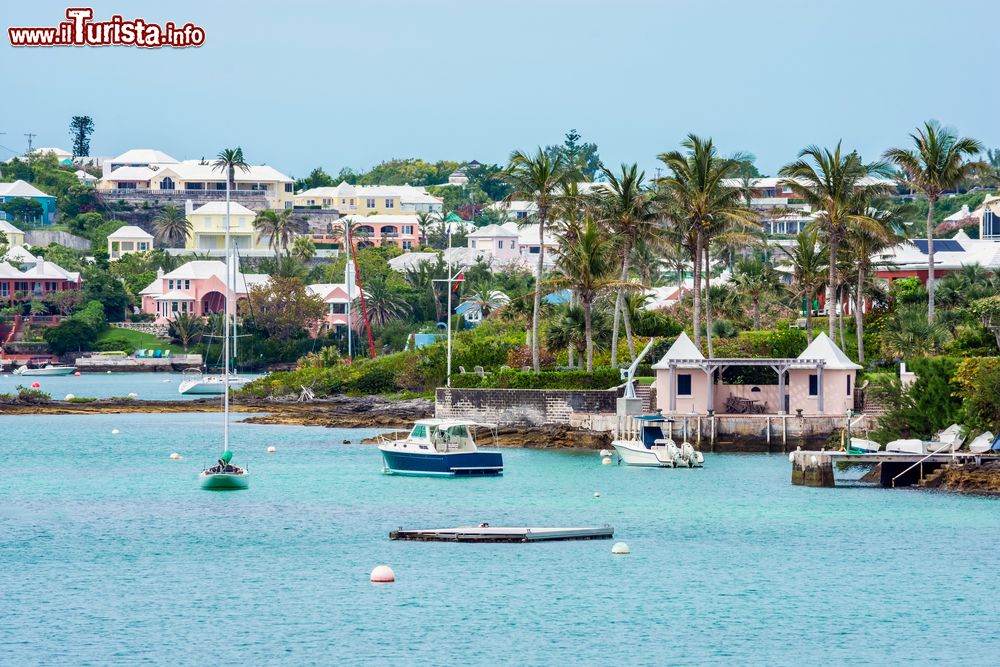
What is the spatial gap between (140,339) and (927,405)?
102 metres

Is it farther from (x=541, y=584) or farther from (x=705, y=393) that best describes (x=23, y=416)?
(x=541, y=584)

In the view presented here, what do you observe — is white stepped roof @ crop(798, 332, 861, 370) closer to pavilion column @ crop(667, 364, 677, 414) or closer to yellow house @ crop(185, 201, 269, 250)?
pavilion column @ crop(667, 364, 677, 414)

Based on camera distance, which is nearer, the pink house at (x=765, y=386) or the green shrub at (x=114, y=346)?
the pink house at (x=765, y=386)

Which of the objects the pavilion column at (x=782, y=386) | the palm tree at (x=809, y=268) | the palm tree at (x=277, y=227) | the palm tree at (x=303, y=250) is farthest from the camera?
the palm tree at (x=277, y=227)

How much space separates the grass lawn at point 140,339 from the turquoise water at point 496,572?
85347 millimetres

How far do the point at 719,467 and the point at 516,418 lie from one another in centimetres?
1348

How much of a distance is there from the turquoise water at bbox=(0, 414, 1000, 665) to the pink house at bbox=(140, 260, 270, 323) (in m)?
90.4

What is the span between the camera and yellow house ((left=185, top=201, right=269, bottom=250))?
187 m

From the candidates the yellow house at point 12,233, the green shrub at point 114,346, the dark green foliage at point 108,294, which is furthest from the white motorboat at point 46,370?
the yellow house at point 12,233

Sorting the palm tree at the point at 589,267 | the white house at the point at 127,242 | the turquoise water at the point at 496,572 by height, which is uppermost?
A: the white house at the point at 127,242

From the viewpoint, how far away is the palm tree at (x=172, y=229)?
18775cm

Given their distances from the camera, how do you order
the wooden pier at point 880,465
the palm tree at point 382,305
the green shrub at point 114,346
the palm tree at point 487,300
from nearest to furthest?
the wooden pier at point 880,465, the palm tree at point 487,300, the palm tree at point 382,305, the green shrub at point 114,346

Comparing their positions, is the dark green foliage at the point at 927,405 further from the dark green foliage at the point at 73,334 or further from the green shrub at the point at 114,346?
the dark green foliage at the point at 73,334

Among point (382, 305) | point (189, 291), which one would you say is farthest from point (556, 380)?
point (189, 291)
